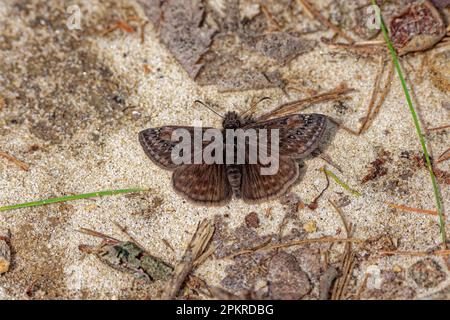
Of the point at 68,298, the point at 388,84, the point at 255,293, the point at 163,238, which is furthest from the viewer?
the point at 388,84

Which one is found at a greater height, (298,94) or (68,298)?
(298,94)

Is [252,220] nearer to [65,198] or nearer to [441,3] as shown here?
[65,198]

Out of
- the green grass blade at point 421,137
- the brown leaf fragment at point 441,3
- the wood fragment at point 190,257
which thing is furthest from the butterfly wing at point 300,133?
the brown leaf fragment at point 441,3

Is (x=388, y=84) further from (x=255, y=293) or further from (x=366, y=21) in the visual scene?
(x=255, y=293)

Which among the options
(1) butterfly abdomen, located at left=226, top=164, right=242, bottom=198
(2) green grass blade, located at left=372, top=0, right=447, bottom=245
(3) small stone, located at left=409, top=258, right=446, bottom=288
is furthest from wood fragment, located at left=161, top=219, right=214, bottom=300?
(2) green grass blade, located at left=372, top=0, right=447, bottom=245

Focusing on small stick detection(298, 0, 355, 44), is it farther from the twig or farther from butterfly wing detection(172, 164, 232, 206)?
butterfly wing detection(172, 164, 232, 206)

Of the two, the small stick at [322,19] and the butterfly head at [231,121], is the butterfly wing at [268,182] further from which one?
the small stick at [322,19]
